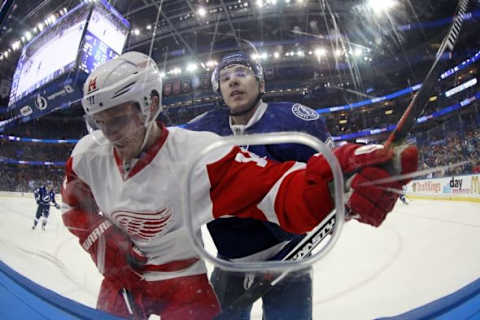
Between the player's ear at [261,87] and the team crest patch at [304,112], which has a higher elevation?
the player's ear at [261,87]

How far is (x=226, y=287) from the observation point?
13.1 inches

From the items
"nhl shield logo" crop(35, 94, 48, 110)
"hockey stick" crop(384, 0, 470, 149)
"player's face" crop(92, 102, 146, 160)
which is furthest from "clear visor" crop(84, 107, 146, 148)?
"hockey stick" crop(384, 0, 470, 149)

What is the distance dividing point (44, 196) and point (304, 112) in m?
0.35

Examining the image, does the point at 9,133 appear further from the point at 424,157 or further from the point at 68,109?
the point at 424,157

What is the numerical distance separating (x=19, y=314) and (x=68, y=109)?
0.32 meters

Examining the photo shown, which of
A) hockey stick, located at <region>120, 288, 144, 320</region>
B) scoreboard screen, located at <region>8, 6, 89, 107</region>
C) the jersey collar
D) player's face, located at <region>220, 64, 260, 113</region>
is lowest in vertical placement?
hockey stick, located at <region>120, 288, 144, 320</region>

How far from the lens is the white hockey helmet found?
31 centimetres

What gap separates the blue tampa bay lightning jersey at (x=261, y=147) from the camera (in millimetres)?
299

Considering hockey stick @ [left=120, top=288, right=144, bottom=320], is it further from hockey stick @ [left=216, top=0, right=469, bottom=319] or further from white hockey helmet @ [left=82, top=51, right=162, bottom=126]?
white hockey helmet @ [left=82, top=51, right=162, bottom=126]

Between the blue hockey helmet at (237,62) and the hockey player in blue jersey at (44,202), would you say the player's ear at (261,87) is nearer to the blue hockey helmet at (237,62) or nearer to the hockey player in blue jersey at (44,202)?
the blue hockey helmet at (237,62)

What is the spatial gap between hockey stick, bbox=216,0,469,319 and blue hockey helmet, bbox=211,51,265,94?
151 millimetres

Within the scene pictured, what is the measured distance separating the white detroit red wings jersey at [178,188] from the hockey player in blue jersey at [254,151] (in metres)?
0.02

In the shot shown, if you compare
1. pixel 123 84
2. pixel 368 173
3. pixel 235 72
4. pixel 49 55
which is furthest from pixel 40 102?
pixel 368 173

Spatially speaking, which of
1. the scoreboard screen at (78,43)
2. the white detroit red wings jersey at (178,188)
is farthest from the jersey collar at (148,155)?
the scoreboard screen at (78,43)
